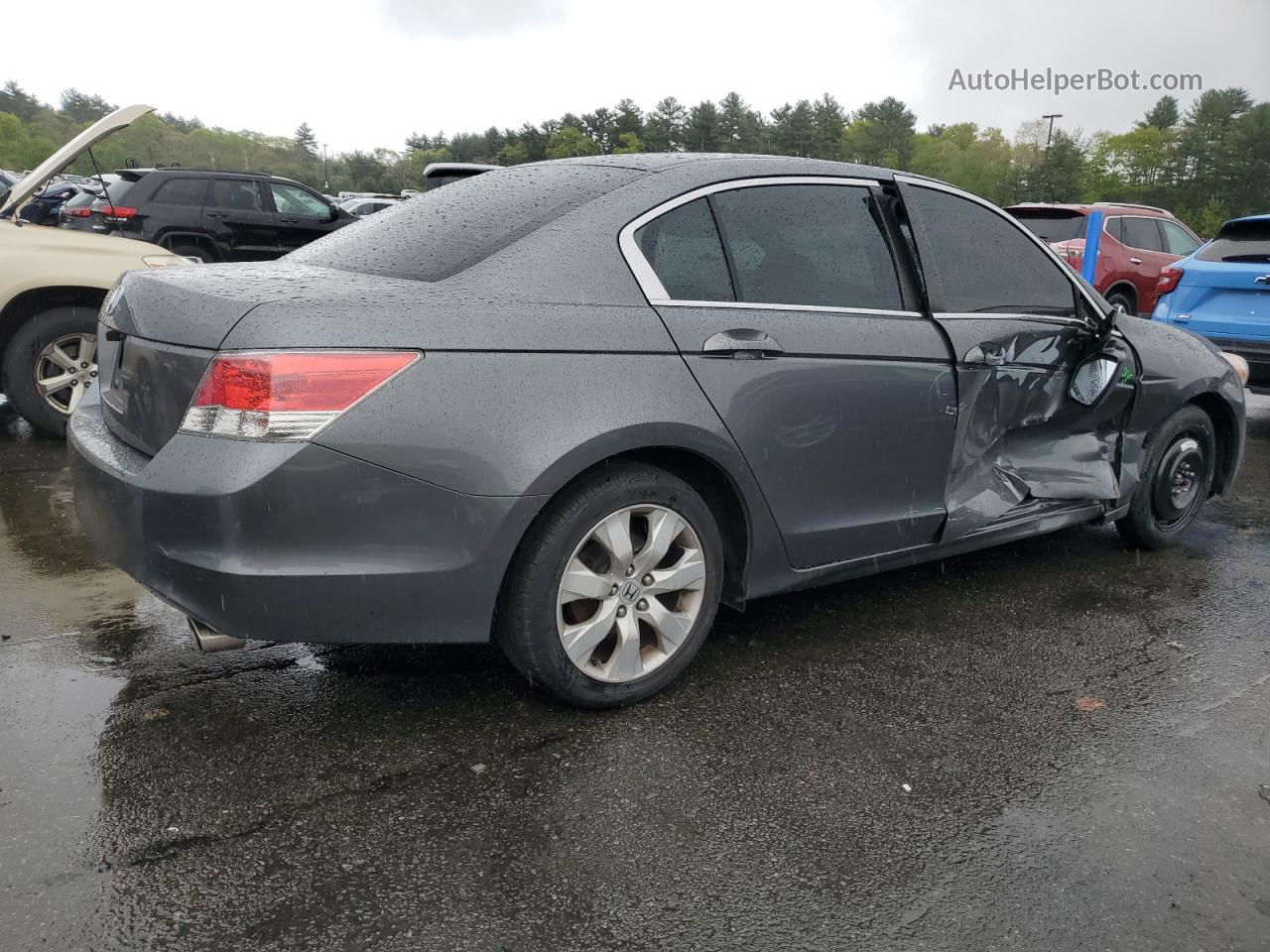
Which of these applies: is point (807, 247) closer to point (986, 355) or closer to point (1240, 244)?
point (986, 355)

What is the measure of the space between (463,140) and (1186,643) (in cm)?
11810

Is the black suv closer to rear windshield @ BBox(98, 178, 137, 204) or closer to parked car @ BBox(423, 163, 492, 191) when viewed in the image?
rear windshield @ BBox(98, 178, 137, 204)

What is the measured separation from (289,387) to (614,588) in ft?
3.44

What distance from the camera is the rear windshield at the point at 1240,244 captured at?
26.1 feet

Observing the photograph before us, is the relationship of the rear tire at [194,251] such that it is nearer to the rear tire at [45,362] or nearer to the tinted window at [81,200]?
the tinted window at [81,200]

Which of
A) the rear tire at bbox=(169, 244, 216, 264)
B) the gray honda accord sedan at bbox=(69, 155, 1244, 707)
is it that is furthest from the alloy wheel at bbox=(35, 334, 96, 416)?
the rear tire at bbox=(169, 244, 216, 264)

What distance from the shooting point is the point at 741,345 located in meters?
3.06

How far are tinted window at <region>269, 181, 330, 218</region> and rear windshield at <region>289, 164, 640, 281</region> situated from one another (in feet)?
36.4

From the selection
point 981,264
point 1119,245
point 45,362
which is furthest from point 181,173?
point 1119,245

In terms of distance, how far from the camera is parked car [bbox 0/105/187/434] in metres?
6.04

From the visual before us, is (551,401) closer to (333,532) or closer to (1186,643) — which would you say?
(333,532)

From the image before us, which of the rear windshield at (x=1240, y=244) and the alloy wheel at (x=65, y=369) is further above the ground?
the rear windshield at (x=1240, y=244)

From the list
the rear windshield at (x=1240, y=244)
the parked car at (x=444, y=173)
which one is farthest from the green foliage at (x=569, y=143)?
the parked car at (x=444, y=173)

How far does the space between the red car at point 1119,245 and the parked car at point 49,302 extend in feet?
38.0
